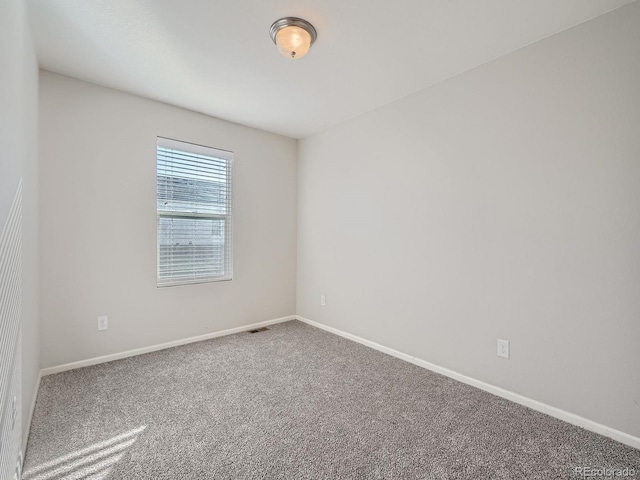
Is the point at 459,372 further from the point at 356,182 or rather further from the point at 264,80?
the point at 264,80

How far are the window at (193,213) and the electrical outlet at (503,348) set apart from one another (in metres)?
2.67

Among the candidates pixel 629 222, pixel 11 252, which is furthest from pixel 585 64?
pixel 11 252

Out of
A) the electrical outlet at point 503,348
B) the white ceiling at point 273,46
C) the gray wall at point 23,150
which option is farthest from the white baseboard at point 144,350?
the electrical outlet at point 503,348

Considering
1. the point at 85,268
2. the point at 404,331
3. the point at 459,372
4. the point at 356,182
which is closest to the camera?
the point at 459,372

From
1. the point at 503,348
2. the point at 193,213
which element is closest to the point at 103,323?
the point at 193,213

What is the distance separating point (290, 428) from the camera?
5.88 ft

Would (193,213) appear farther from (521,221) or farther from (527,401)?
(527,401)

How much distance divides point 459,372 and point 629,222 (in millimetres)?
1480

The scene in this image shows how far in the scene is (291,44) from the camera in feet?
6.30

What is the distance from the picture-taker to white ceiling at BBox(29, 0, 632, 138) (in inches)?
68.7

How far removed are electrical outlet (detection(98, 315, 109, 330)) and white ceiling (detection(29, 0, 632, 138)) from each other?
2001 millimetres

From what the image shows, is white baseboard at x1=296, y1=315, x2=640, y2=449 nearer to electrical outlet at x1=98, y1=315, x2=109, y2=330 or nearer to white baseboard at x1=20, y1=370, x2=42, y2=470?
electrical outlet at x1=98, y1=315, x2=109, y2=330

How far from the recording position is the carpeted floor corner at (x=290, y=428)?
1.49 m

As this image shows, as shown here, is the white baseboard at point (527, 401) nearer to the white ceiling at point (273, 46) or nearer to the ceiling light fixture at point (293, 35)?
the white ceiling at point (273, 46)
